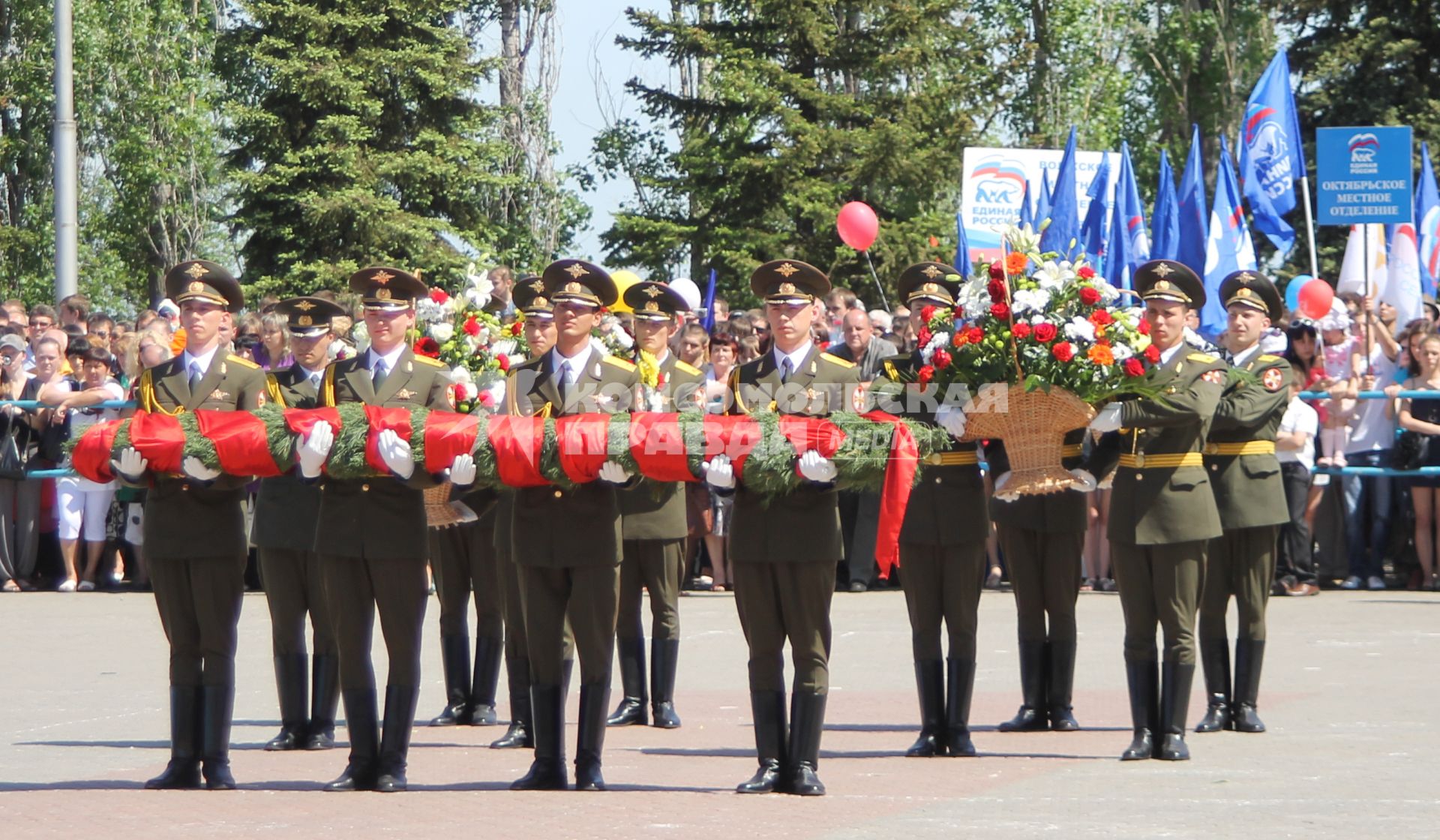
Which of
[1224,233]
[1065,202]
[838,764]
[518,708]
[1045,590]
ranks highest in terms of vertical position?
[1065,202]

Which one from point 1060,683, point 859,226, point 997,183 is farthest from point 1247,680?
point 997,183

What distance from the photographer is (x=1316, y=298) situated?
14883 millimetres

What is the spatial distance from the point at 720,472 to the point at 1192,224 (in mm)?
13803

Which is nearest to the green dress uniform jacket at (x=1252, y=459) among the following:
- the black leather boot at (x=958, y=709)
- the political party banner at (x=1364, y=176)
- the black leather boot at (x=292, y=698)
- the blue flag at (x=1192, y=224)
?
the black leather boot at (x=958, y=709)

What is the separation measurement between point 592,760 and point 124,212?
32331 millimetres

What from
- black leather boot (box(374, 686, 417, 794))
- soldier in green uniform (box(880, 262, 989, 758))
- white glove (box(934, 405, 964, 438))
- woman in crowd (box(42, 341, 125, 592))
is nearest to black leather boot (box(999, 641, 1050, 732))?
soldier in green uniform (box(880, 262, 989, 758))

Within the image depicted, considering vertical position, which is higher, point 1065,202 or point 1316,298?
point 1065,202

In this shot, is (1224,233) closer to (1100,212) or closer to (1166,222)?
(1166,222)

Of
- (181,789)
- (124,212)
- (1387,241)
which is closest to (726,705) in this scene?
(181,789)

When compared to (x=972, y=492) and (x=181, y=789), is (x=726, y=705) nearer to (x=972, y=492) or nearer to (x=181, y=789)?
(x=972, y=492)

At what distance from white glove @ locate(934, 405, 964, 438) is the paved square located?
1440mm

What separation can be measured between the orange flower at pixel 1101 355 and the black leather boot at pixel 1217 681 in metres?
1.91

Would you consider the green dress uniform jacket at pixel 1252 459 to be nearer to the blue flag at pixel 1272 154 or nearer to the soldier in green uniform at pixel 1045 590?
the soldier in green uniform at pixel 1045 590

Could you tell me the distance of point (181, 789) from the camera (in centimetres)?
760
